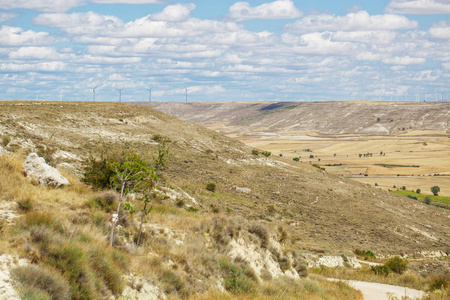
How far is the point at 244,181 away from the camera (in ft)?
172

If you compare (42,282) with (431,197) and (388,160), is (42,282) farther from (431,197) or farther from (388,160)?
(388,160)

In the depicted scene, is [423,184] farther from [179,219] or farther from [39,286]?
[39,286]

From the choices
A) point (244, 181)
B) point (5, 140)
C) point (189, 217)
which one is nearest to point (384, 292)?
point (189, 217)

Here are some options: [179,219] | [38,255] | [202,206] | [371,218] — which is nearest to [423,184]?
[371,218]

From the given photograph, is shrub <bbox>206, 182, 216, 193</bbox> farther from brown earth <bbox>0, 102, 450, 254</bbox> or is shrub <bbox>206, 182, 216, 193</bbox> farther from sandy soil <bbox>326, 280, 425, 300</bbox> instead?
sandy soil <bbox>326, 280, 425, 300</bbox>

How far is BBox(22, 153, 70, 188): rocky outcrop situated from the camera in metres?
17.7

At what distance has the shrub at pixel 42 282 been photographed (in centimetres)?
844

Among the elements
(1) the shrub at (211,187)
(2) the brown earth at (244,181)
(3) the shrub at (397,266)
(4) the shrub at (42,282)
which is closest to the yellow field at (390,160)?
(2) the brown earth at (244,181)

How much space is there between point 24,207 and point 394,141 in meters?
204

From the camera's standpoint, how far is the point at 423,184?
110250 millimetres

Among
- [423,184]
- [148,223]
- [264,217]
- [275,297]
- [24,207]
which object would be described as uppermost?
[24,207]

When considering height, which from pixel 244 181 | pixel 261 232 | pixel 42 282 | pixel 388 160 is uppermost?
pixel 42 282

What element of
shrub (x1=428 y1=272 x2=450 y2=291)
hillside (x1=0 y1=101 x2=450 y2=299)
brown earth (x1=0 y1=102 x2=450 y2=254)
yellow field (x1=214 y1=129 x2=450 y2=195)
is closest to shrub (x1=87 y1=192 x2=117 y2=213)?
hillside (x1=0 y1=101 x2=450 y2=299)

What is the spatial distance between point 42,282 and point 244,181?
145ft
